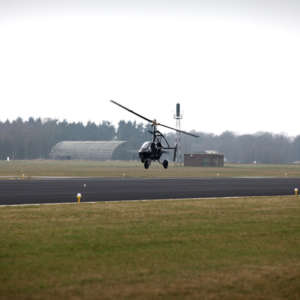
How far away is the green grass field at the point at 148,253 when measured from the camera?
13.8 m

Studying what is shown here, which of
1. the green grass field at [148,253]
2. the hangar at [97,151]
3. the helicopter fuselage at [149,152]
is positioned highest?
Result: the hangar at [97,151]

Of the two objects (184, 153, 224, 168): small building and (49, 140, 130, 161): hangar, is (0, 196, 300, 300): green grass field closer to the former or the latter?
(184, 153, 224, 168): small building

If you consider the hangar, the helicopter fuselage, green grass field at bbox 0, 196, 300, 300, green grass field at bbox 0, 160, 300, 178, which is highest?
the hangar

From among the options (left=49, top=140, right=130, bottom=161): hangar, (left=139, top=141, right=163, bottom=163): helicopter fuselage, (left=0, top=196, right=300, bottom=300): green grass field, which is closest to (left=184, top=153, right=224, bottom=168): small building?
(left=49, top=140, right=130, bottom=161): hangar

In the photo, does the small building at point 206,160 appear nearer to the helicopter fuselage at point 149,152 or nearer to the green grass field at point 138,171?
the green grass field at point 138,171

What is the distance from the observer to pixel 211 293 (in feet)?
44.2

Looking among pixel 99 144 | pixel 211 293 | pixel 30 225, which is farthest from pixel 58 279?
pixel 99 144

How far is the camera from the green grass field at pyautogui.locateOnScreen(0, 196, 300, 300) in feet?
45.2

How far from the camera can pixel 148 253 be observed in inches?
720

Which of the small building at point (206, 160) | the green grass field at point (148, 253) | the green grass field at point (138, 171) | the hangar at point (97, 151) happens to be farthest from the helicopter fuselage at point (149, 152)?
the hangar at point (97, 151)

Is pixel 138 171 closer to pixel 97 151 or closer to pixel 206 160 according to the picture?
pixel 206 160

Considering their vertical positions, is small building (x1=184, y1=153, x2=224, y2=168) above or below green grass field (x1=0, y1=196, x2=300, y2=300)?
above

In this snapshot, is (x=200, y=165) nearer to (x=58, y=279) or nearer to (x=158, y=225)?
(x=158, y=225)

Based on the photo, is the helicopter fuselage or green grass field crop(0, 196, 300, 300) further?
the helicopter fuselage
